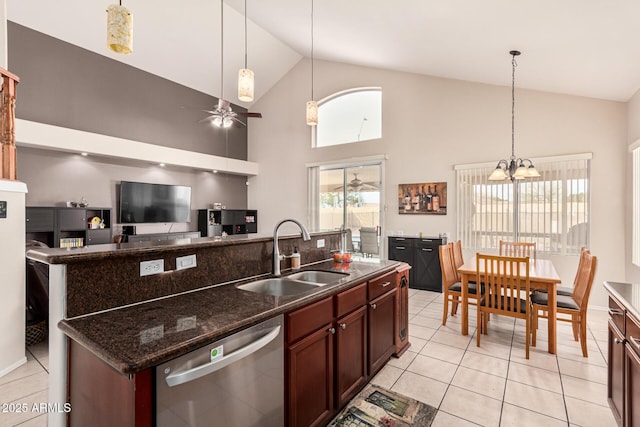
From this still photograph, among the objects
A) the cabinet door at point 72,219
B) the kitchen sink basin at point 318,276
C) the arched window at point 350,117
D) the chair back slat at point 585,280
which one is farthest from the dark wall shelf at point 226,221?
the chair back slat at point 585,280

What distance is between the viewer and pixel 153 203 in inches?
244

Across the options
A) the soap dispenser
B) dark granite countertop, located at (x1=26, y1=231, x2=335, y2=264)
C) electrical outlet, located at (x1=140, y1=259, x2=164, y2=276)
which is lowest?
the soap dispenser

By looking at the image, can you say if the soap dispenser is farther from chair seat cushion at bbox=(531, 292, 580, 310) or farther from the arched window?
the arched window

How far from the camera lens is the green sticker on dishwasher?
1181 millimetres

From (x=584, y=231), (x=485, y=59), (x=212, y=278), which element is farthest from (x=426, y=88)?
(x=212, y=278)

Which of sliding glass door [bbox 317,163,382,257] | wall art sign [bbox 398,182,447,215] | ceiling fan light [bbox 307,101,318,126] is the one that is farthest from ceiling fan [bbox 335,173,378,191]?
ceiling fan light [bbox 307,101,318,126]

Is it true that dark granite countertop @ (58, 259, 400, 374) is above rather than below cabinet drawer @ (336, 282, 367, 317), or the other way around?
above

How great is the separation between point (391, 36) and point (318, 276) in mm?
3563

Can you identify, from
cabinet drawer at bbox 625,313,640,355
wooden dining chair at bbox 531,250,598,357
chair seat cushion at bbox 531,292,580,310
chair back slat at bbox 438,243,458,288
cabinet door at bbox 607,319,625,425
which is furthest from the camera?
chair back slat at bbox 438,243,458,288

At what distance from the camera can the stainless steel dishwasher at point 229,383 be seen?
107cm

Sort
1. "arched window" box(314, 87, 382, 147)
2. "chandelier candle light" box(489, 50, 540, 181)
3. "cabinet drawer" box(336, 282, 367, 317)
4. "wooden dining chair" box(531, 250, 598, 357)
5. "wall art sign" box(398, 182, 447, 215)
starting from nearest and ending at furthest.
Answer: "cabinet drawer" box(336, 282, 367, 317)
"wooden dining chair" box(531, 250, 598, 357)
"chandelier candle light" box(489, 50, 540, 181)
"wall art sign" box(398, 182, 447, 215)
"arched window" box(314, 87, 382, 147)

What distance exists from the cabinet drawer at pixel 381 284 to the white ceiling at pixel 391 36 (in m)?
2.58

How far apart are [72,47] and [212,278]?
5.84 metres

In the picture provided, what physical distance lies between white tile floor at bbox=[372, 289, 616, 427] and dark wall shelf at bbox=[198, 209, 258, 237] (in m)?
5.25
